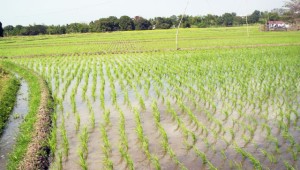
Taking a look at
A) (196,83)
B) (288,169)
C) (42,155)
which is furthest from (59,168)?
(196,83)

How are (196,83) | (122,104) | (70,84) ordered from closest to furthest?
(122,104) < (196,83) < (70,84)

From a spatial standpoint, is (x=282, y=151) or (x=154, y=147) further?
(x=154, y=147)

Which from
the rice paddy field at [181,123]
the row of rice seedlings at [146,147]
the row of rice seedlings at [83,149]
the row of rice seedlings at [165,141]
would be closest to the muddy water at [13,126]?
the rice paddy field at [181,123]

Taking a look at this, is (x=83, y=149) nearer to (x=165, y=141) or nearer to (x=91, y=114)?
(x=165, y=141)

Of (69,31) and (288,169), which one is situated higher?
(69,31)

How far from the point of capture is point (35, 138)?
18.1ft

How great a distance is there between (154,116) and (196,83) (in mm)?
3554

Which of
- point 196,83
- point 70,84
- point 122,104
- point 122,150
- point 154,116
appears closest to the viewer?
point 122,150

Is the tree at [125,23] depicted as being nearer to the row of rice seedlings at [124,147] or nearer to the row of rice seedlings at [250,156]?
the row of rice seedlings at [124,147]

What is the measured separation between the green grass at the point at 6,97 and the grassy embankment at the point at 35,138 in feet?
1.77

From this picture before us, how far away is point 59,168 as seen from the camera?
4465mm

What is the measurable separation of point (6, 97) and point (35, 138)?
3976mm

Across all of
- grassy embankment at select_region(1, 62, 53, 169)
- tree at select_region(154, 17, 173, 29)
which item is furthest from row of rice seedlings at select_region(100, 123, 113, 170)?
tree at select_region(154, 17, 173, 29)

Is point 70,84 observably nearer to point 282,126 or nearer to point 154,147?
point 154,147
